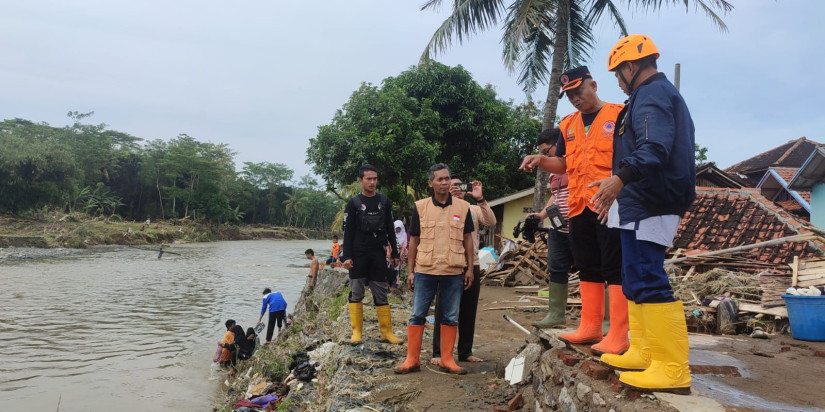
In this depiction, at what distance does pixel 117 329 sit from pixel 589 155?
13.5m

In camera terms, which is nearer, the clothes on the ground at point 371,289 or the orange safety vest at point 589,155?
the orange safety vest at point 589,155

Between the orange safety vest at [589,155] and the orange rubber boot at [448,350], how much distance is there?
159 centimetres

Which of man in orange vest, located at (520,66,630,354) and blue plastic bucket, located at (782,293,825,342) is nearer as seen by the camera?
man in orange vest, located at (520,66,630,354)

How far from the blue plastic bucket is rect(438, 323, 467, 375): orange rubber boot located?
3679 millimetres

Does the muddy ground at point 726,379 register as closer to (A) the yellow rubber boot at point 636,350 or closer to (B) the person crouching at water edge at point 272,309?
(A) the yellow rubber boot at point 636,350

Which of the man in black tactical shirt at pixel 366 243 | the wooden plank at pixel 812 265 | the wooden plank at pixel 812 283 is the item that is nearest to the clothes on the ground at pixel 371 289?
the man in black tactical shirt at pixel 366 243

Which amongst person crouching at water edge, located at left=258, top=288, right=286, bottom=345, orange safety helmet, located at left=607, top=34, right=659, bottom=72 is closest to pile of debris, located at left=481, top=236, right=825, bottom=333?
orange safety helmet, located at left=607, top=34, right=659, bottom=72

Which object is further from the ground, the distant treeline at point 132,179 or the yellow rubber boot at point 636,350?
the distant treeline at point 132,179

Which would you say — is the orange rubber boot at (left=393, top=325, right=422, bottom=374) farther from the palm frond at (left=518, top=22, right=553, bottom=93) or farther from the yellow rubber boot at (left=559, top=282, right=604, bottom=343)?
the palm frond at (left=518, top=22, right=553, bottom=93)

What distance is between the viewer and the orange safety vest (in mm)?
3225

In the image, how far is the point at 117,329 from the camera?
13094mm

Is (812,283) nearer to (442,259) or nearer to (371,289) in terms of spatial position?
(442,259)

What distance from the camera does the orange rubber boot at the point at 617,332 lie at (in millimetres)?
2961

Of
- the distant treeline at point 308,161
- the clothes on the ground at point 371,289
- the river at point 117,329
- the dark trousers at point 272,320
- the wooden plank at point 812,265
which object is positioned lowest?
the river at point 117,329
